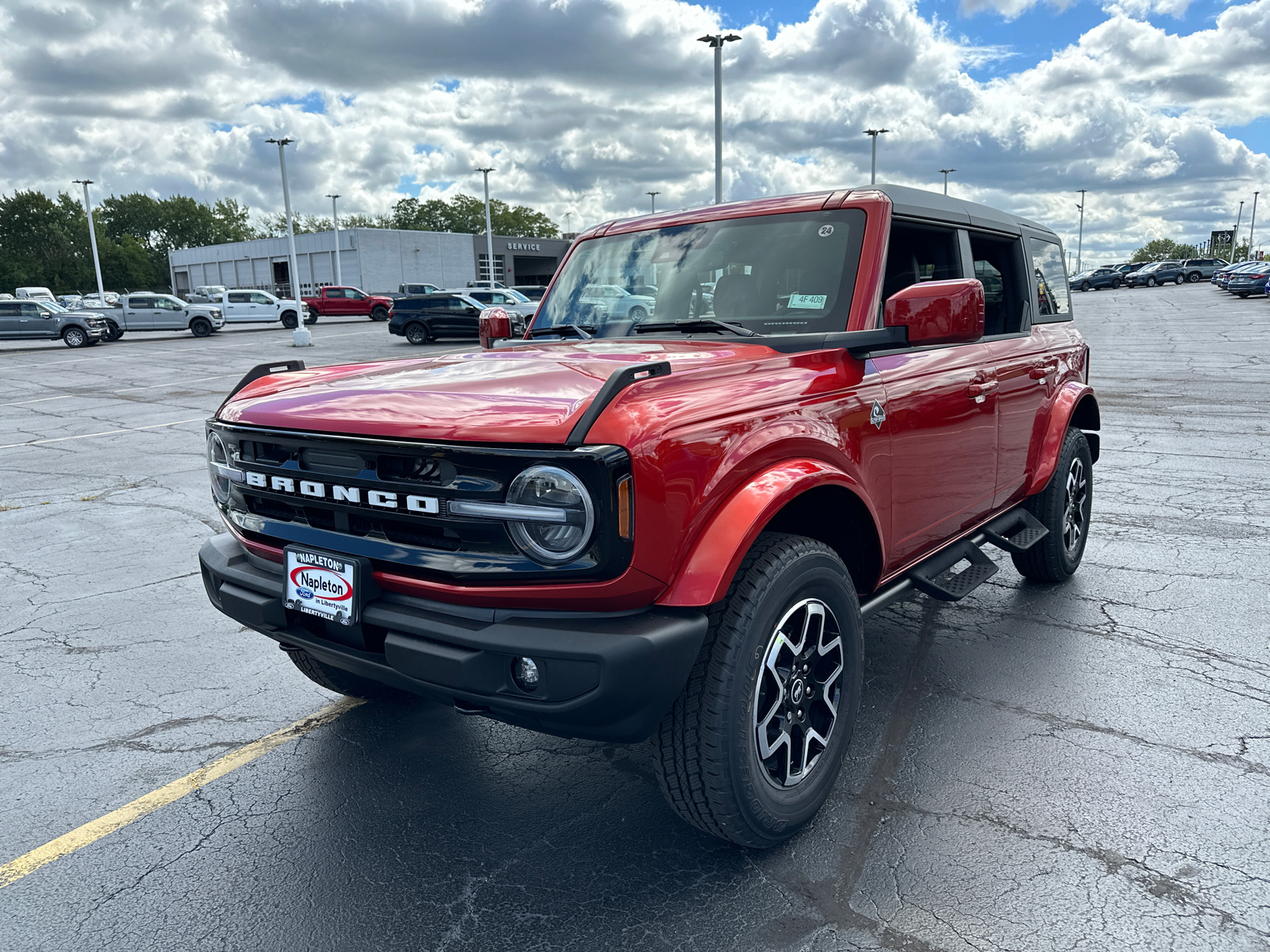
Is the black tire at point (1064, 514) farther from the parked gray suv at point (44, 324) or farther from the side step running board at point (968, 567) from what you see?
the parked gray suv at point (44, 324)

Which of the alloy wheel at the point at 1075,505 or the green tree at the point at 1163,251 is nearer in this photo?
the alloy wheel at the point at 1075,505

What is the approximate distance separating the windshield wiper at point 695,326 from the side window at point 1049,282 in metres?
2.28

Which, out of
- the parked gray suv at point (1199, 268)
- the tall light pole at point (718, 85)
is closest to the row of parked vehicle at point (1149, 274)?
the parked gray suv at point (1199, 268)

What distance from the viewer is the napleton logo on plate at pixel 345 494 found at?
2326 millimetres

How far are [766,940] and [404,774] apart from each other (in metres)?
1.43

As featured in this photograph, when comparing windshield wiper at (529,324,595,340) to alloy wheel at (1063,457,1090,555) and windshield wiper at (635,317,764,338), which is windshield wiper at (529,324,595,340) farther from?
alloy wheel at (1063,457,1090,555)

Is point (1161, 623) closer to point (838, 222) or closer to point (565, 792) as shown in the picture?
point (838, 222)

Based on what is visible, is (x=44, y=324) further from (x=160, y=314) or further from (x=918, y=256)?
(x=918, y=256)

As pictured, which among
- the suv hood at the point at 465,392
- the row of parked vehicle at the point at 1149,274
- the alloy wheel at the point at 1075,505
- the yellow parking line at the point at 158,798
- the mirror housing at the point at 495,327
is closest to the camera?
the suv hood at the point at 465,392

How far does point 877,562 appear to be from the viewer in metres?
3.08

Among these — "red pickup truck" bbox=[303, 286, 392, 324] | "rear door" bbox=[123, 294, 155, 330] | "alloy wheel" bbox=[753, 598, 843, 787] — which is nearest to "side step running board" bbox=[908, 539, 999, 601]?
"alloy wheel" bbox=[753, 598, 843, 787]

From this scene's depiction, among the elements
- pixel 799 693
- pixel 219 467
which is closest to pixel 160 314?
pixel 219 467

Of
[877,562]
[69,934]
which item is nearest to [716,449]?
[877,562]

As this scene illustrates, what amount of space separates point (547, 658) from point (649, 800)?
109cm
